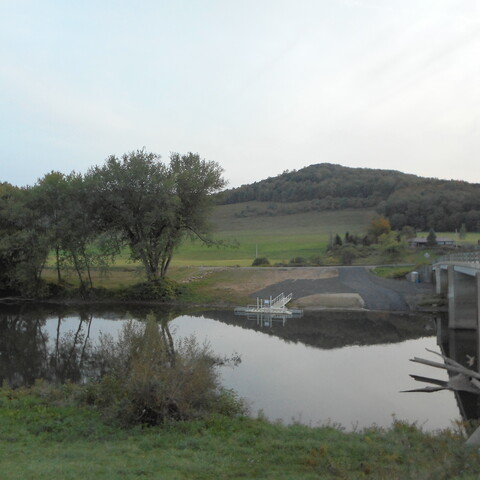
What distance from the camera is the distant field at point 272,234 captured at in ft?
252

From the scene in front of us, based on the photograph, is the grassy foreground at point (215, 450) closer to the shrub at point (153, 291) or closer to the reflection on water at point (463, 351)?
the reflection on water at point (463, 351)

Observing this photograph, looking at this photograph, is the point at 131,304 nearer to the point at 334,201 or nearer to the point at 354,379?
the point at 354,379

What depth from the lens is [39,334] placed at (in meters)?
30.9

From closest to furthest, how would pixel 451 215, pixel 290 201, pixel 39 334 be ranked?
pixel 39 334
pixel 451 215
pixel 290 201

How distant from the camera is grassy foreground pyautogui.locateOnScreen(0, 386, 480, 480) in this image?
28.0 feet

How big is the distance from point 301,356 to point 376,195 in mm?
117943

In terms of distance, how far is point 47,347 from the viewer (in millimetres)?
26719

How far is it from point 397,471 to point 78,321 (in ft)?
104

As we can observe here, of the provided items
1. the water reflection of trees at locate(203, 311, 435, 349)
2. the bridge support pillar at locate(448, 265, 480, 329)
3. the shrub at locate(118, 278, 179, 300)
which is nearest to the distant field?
the shrub at locate(118, 278, 179, 300)

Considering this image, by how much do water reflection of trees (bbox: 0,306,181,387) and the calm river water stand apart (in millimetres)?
55

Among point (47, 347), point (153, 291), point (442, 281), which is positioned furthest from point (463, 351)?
point (153, 291)

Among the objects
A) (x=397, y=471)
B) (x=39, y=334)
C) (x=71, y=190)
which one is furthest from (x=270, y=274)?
(x=397, y=471)

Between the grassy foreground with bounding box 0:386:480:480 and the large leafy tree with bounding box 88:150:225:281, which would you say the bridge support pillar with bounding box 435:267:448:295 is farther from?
the grassy foreground with bounding box 0:386:480:480

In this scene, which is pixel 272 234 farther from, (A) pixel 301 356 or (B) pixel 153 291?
(A) pixel 301 356
